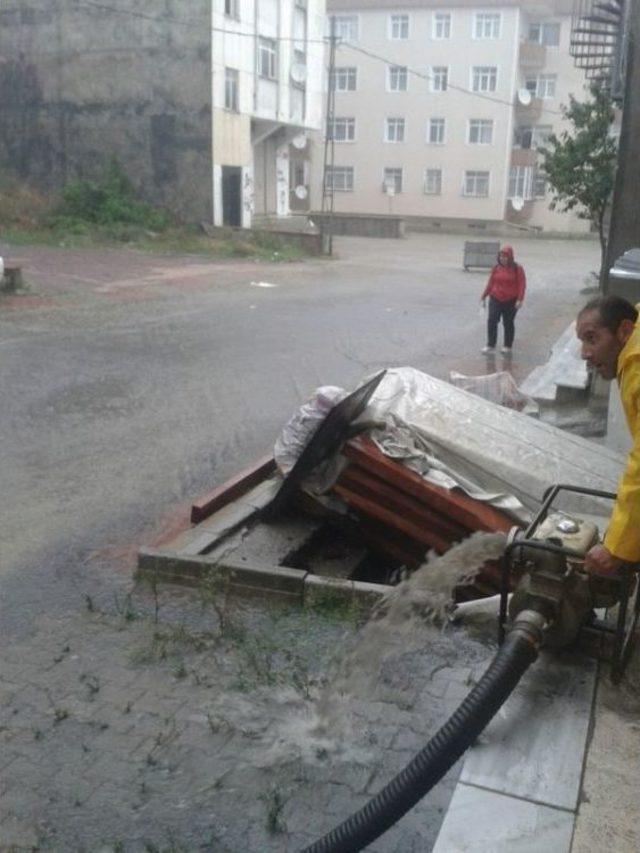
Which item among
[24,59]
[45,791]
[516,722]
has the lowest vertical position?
[45,791]

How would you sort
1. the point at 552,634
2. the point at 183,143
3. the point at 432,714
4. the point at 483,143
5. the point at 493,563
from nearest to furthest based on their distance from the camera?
the point at 552,634, the point at 432,714, the point at 493,563, the point at 183,143, the point at 483,143

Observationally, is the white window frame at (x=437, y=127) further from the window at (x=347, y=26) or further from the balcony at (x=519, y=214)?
the window at (x=347, y=26)

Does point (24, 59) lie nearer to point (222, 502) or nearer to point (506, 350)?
point (506, 350)

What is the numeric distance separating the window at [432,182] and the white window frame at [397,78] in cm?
467

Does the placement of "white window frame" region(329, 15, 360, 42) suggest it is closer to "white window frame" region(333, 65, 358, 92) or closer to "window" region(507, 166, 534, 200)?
"white window frame" region(333, 65, 358, 92)

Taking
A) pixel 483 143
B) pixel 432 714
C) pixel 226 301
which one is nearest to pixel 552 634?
pixel 432 714

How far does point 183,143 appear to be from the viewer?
3066 centimetres

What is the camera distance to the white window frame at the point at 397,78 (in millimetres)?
48500

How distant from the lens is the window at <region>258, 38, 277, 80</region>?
33000 mm

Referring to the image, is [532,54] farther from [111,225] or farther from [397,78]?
[111,225]

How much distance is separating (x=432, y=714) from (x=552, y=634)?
0.75 meters

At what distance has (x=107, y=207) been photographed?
29.6 m

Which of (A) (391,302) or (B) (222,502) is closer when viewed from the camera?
(B) (222,502)

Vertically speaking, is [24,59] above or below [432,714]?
above
